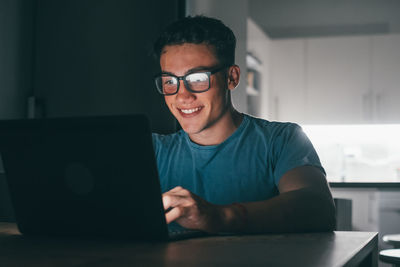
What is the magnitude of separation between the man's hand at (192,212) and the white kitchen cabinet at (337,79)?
3.73 m

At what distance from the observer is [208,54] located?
1.52m

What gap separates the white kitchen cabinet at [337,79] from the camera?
14.4 ft

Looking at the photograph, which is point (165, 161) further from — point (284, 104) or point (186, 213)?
point (284, 104)

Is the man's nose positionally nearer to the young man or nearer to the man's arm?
the young man

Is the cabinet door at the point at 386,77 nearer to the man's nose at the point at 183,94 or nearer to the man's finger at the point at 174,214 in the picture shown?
the man's nose at the point at 183,94

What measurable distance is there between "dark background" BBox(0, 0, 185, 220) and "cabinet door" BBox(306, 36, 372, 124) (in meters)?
2.48

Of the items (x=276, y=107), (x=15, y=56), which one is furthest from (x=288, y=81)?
(x=15, y=56)

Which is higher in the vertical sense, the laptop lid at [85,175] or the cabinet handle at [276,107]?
the cabinet handle at [276,107]

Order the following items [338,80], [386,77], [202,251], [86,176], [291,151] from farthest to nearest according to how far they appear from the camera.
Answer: [338,80] < [386,77] < [291,151] < [86,176] < [202,251]

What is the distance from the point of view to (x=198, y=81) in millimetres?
1410

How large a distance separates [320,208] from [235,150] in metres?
0.47

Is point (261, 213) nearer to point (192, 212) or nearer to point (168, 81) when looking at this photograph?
point (192, 212)

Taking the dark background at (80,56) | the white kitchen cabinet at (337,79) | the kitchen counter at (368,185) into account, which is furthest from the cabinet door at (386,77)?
the dark background at (80,56)

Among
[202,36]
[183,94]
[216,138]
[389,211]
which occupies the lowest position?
[389,211]
